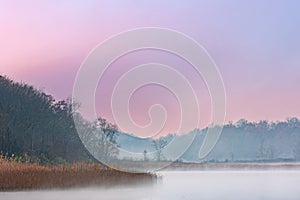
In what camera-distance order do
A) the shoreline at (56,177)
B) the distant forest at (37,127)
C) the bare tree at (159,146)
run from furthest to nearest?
the bare tree at (159,146) < the distant forest at (37,127) < the shoreline at (56,177)

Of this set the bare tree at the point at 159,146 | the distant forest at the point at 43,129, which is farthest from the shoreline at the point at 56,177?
the bare tree at the point at 159,146

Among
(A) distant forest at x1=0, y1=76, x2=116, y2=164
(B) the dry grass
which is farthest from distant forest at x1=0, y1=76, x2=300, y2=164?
(B) the dry grass

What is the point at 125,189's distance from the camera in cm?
2120

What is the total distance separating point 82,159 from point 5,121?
4.64 metres

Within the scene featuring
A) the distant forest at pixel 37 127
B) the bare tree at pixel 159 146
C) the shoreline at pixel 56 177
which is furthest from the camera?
the bare tree at pixel 159 146

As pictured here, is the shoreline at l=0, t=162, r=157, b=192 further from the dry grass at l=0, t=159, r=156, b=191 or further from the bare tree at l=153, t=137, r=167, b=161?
the bare tree at l=153, t=137, r=167, b=161

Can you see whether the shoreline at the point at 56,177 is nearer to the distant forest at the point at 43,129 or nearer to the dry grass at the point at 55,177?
the dry grass at the point at 55,177

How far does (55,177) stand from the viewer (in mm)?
19891

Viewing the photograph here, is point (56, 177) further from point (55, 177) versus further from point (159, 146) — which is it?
point (159, 146)

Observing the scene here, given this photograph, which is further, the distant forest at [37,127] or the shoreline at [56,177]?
the distant forest at [37,127]

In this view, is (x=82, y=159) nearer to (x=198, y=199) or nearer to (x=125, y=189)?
(x=125, y=189)

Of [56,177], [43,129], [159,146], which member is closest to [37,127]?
[43,129]

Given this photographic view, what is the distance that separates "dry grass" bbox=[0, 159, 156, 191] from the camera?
61.8ft

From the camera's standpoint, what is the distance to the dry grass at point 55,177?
18844mm
